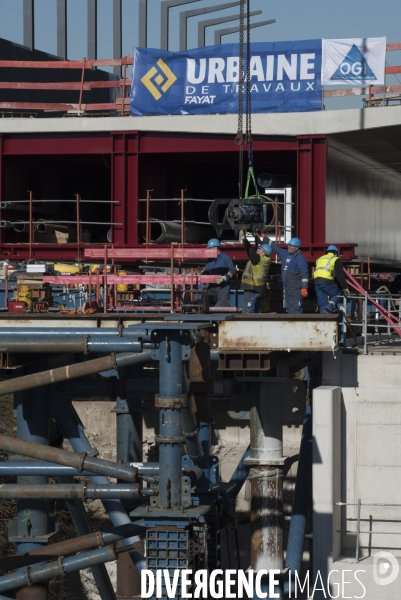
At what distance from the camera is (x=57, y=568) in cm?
1484

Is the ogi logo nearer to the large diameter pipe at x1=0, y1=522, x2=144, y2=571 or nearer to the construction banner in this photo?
the large diameter pipe at x1=0, y1=522, x2=144, y2=571

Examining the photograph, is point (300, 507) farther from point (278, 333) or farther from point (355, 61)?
point (355, 61)

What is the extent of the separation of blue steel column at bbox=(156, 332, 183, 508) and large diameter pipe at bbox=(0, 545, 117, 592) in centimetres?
176

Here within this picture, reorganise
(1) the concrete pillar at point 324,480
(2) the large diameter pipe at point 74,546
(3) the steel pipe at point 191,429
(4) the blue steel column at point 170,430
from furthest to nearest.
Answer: (1) the concrete pillar at point 324,480
(3) the steel pipe at point 191,429
(2) the large diameter pipe at point 74,546
(4) the blue steel column at point 170,430

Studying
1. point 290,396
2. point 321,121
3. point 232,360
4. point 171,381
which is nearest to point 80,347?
point 171,381

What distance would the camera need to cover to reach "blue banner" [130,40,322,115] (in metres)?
24.8

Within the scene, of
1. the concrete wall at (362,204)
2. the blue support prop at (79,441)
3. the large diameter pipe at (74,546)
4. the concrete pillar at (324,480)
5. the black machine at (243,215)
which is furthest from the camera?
the concrete wall at (362,204)

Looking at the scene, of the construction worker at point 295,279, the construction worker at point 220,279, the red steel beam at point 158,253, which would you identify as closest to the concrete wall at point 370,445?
the construction worker at point 295,279

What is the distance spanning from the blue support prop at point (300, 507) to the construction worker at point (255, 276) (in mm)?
2464

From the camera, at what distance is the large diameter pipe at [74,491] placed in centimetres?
1389

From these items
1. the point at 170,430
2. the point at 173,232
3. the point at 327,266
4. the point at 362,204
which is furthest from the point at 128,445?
the point at 362,204

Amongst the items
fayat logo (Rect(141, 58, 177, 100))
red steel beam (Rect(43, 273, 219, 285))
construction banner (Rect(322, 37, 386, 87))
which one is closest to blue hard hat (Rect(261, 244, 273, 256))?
red steel beam (Rect(43, 273, 219, 285))

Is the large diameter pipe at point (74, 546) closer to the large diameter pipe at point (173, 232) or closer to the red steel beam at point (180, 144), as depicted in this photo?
the large diameter pipe at point (173, 232)

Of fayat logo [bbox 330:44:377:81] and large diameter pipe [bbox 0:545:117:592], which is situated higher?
fayat logo [bbox 330:44:377:81]
